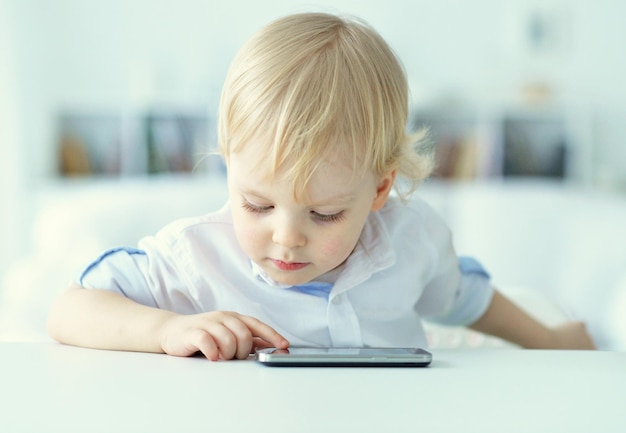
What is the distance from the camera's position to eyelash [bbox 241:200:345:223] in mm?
916

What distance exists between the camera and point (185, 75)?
4910mm

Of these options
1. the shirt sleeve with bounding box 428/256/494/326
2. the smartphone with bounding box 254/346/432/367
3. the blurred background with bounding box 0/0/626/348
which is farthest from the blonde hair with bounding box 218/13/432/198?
the blurred background with bounding box 0/0/626/348

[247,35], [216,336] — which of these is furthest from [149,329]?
[247,35]

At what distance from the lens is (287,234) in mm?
→ 890

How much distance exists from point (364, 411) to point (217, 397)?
3.9 inches

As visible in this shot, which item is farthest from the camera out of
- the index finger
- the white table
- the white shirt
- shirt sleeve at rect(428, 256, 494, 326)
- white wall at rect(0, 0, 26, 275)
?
white wall at rect(0, 0, 26, 275)

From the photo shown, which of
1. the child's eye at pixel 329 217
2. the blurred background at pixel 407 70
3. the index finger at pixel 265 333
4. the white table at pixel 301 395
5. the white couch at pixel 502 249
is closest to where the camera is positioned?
the white table at pixel 301 395

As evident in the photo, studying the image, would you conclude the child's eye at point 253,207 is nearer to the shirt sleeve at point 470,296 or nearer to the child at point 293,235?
the child at point 293,235

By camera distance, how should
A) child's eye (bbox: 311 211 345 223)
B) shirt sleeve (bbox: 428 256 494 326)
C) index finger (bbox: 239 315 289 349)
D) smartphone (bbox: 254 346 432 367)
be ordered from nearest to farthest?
1. smartphone (bbox: 254 346 432 367)
2. index finger (bbox: 239 315 289 349)
3. child's eye (bbox: 311 211 345 223)
4. shirt sleeve (bbox: 428 256 494 326)

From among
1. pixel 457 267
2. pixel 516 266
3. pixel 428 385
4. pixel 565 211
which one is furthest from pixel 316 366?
pixel 565 211

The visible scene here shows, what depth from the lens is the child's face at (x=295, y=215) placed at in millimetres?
890

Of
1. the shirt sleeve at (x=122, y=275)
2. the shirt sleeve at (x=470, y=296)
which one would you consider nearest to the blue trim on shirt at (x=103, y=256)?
the shirt sleeve at (x=122, y=275)

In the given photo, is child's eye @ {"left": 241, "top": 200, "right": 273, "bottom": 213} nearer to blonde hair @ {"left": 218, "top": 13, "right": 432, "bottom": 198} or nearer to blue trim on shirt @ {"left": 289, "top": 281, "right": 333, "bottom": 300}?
blonde hair @ {"left": 218, "top": 13, "right": 432, "bottom": 198}

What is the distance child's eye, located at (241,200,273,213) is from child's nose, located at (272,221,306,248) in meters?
0.03
